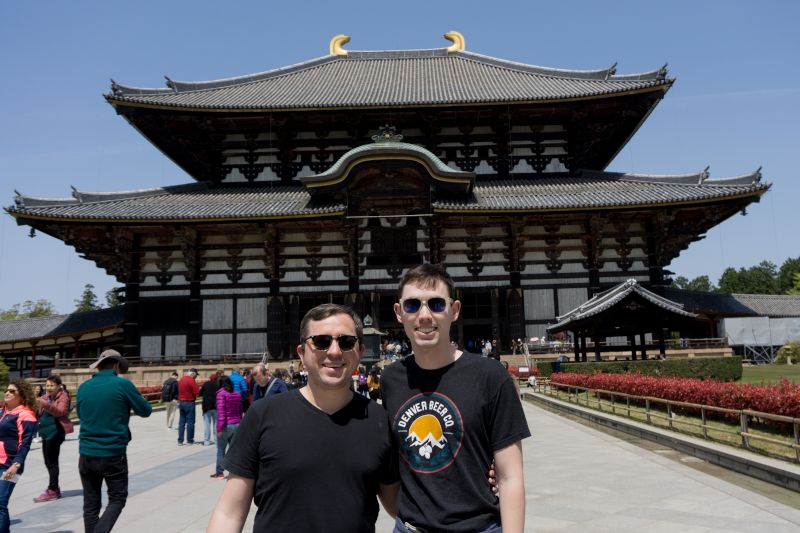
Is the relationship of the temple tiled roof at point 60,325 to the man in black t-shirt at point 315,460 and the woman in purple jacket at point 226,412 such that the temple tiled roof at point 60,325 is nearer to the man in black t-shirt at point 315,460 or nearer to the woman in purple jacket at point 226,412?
the woman in purple jacket at point 226,412

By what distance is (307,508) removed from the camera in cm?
271

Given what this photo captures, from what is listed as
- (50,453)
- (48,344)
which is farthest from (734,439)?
(48,344)

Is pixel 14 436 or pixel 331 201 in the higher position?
pixel 331 201

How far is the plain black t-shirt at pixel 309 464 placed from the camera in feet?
8.91

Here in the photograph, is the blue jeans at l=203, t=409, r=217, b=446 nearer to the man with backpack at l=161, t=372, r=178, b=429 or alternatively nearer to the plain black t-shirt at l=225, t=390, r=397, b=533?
the man with backpack at l=161, t=372, r=178, b=429

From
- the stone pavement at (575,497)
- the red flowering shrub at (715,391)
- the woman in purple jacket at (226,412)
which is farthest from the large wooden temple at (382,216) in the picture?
the woman in purple jacket at (226,412)

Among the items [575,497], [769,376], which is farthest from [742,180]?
[575,497]

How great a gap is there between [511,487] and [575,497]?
18.6 ft

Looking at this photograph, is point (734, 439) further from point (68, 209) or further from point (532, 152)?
point (68, 209)

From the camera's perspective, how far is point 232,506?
2.81 metres

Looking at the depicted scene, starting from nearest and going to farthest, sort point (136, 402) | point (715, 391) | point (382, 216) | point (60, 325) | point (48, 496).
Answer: point (136, 402), point (48, 496), point (715, 391), point (382, 216), point (60, 325)

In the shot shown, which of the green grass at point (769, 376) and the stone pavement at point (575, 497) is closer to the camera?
the stone pavement at point (575, 497)

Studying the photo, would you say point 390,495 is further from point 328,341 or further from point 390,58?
point 390,58

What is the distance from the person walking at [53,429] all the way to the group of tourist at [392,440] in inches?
289
